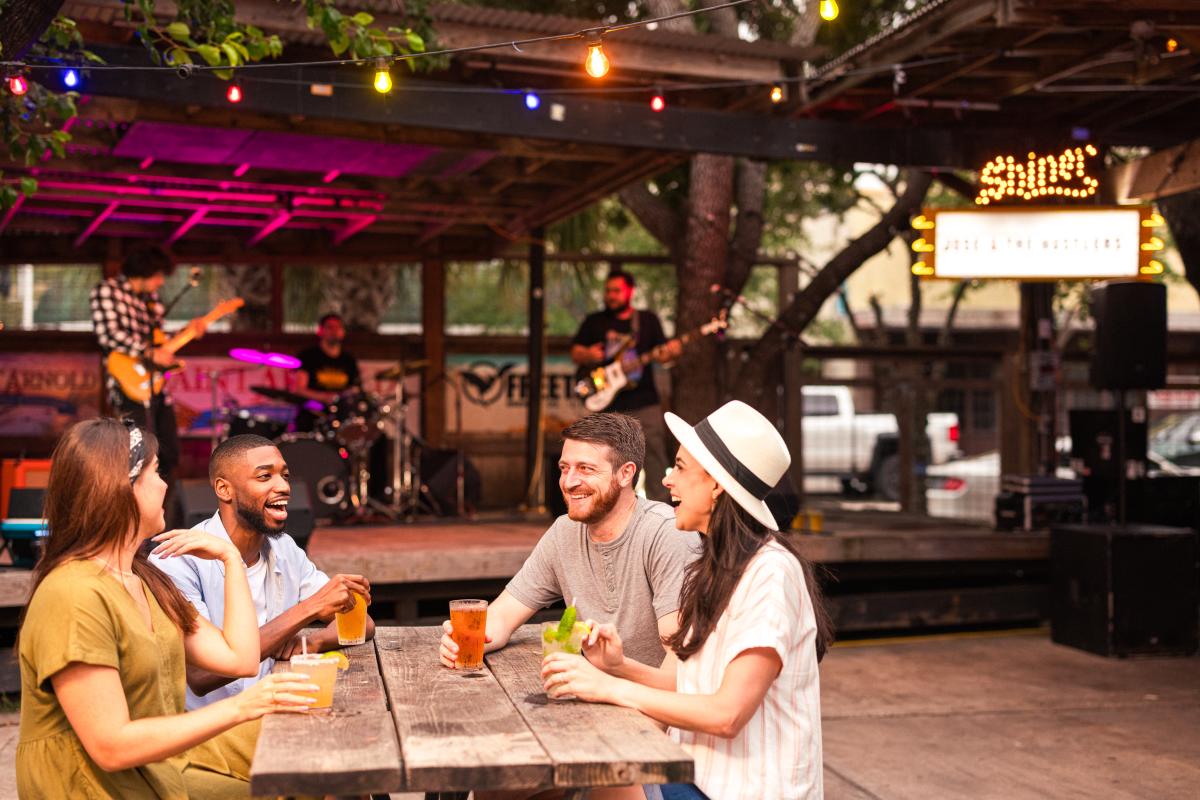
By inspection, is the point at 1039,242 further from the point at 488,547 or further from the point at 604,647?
the point at 604,647

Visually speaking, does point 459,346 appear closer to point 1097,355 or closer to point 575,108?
point 575,108

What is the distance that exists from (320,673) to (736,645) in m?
0.87

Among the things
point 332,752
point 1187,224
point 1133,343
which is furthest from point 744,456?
point 1187,224

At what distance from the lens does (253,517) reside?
12.3 ft

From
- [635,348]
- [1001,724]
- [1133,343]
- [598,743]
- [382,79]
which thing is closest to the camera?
[598,743]

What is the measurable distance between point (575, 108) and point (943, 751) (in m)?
4.02

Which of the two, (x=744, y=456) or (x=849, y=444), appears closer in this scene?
(x=744, y=456)

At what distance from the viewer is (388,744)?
245cm

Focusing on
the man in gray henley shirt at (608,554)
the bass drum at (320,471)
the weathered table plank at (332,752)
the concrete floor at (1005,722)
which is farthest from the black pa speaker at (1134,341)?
the weathered table plank at (332,752)

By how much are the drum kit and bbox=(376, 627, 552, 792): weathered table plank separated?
6.46 meters

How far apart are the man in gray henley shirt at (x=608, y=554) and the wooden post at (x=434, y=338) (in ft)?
27.9

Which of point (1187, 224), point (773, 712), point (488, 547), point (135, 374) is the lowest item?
point (488, 547)

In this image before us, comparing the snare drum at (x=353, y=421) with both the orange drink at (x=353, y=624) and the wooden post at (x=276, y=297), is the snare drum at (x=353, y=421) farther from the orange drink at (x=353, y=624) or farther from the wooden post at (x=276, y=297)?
the orange drink at (x=353, y=624)

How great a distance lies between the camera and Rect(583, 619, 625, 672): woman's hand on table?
2.99 m
